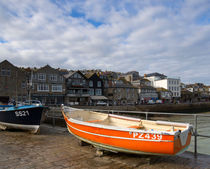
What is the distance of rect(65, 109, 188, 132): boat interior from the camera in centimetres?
533

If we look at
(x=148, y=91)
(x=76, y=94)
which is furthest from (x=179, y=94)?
(x=76, y=94)

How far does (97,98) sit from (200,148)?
130 feet

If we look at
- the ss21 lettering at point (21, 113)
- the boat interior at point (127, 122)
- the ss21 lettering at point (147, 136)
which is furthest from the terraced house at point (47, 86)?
the ss21 lettering at point (147, 136)

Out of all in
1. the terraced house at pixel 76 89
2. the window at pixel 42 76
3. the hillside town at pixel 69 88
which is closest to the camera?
the hillside town at pixel 69 88

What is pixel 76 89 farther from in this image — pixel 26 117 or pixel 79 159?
pixel 79 159

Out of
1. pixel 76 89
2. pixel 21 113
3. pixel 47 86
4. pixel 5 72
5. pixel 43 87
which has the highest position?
pixel 5 72

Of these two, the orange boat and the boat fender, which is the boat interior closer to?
the orange boat

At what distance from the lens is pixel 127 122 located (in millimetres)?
6688

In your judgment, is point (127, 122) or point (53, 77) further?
point (53, 77)

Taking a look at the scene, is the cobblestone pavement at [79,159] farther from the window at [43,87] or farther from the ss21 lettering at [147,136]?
the window at [43,87]

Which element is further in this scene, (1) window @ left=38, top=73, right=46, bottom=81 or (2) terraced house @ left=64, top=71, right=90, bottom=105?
(2) terraced house @ left=64, top=71, right=90, bottom=105

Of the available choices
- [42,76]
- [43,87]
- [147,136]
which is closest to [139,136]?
[147,136]

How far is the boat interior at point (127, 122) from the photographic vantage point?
5.33 meters

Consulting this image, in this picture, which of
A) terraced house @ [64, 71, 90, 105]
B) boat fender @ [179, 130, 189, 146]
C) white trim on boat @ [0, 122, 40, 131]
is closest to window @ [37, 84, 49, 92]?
terraced house @ [64, 71, 90, 105]
